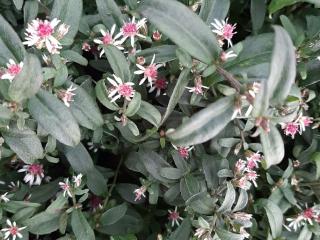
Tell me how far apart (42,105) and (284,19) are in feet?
2.53

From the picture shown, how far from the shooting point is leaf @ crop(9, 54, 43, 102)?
44.1 inches

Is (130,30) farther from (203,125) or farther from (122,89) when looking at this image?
(203,125)

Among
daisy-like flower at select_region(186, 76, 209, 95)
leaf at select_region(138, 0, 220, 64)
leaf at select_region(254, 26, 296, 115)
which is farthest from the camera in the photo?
daisy-like flower at select_region(186, 76, 209, 95)

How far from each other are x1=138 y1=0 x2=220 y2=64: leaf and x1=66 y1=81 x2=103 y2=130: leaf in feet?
1.06

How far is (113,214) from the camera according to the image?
1.55 meters

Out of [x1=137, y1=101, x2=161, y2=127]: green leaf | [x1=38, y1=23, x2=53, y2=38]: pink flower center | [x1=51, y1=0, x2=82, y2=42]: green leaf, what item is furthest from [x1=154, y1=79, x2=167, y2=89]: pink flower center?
[x1=38, y1=23, x2=53, y2=38]: pink flower center

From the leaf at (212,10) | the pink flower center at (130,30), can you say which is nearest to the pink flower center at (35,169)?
the pink flower center at (130,30)

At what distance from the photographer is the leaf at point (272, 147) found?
3.67 ft

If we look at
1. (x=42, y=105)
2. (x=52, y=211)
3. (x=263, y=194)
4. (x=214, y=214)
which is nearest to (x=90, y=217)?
(x=52, y=211)

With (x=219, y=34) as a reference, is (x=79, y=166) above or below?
below

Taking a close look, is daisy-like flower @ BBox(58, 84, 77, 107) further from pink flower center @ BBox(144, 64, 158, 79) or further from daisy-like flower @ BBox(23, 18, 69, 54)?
pink flower center @ BBox(144, 64, 158, 79)

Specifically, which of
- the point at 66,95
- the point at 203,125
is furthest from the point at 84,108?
the point at 203,125

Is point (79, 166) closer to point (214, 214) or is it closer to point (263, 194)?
point (214, 214)

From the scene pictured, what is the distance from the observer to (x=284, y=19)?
1517mm
